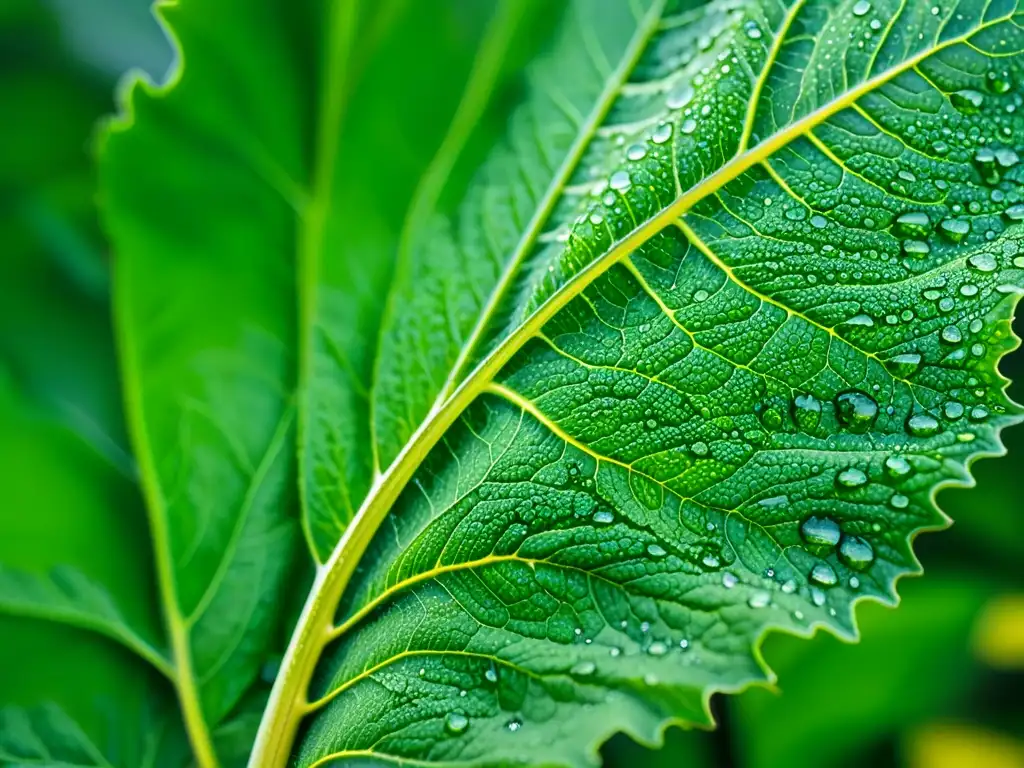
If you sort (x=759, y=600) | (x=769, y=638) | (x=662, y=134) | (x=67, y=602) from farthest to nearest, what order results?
(x=769, y=638) < (x=67, y=602) < (x=662, y=134) < (x=759, y=600)

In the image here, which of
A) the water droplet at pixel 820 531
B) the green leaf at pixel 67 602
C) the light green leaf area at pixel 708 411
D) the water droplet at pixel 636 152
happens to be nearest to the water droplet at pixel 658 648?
the light green leaf area at pixel 708 411

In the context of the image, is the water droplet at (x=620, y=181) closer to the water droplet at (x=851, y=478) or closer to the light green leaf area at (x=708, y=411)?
the light green leaf area at (x=708, y=411)

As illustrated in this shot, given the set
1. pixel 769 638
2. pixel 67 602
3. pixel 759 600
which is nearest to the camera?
pixel 759 600

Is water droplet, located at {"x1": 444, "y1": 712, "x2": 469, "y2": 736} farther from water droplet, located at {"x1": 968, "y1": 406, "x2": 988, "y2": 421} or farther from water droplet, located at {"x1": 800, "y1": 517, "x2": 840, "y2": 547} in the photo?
water droplet, located at {"x1": 968, "y1": 406, "x2": 988, "y2": 421}

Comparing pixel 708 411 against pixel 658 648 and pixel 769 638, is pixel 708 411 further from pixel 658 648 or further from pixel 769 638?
pixel 769 638

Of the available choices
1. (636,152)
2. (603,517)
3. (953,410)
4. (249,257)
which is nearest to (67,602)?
(249,257)

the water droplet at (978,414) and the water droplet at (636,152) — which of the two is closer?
the water droplet at (978,414)
